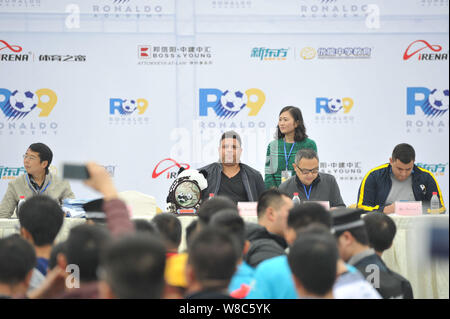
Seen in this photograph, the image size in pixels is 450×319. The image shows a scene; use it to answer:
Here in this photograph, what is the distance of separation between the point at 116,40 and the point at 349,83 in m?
2.63

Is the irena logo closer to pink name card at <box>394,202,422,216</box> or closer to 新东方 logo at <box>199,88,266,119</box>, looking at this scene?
新东方 logo at <box>199,88,266,119</box>

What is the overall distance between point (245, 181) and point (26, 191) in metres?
1.65

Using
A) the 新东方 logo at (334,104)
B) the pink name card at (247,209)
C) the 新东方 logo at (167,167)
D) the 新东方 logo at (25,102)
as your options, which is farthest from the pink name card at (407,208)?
the 新东方 logo at (25,102)

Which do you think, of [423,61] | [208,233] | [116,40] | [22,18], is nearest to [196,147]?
[116,40]

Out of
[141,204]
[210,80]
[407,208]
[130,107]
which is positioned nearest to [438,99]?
[210,80]

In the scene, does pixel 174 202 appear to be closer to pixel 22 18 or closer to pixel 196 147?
pixel 196 147

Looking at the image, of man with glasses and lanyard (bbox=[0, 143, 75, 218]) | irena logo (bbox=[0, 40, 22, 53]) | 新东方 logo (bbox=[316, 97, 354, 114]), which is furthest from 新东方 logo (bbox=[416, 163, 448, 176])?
irena logo (bbox=[0, 40, 22, 53])

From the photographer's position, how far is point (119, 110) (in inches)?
233

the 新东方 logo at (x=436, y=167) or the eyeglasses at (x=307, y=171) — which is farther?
the 新东方 logo at (x=436, y=167)

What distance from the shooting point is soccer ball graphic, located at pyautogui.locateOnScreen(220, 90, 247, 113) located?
593cm

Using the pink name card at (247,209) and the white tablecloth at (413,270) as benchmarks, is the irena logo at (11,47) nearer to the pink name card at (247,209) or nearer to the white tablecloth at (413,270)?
the pink name card at (247,209)

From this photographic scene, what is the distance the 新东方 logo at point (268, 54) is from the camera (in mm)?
5934

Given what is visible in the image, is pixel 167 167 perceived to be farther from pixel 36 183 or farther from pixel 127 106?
pixel 36 183

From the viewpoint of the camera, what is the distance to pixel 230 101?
5.95m
